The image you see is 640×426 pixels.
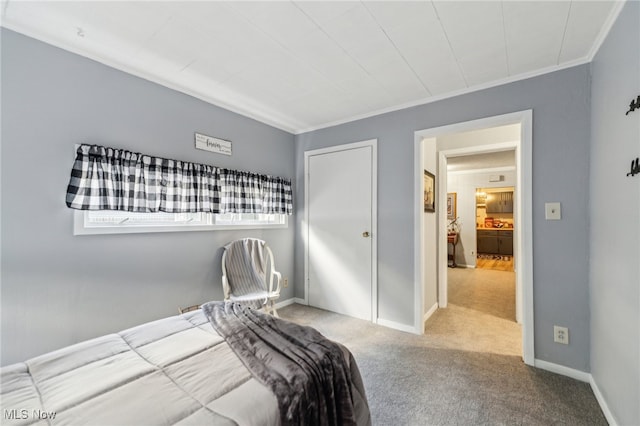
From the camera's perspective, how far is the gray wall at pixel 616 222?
142cm

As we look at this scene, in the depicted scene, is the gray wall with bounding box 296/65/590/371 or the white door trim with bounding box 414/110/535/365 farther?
the white door trim with bounding box 414/110/535/365

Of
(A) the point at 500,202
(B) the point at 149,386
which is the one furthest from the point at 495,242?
(B) the point at 149,386

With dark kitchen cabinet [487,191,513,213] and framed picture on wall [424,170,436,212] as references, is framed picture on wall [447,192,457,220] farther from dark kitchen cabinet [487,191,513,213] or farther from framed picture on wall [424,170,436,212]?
framed picture on wall [424,170,436,212]

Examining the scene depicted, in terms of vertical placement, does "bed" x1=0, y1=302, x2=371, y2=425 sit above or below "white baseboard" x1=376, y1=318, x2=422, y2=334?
above

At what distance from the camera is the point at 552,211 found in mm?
2273

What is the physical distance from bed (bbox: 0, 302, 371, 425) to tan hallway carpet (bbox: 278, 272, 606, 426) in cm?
65

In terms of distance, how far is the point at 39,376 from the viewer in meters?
1.14

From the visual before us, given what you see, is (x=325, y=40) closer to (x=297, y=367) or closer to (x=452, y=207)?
(x=297, y=367)

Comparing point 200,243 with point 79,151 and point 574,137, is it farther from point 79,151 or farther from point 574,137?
point 574,137

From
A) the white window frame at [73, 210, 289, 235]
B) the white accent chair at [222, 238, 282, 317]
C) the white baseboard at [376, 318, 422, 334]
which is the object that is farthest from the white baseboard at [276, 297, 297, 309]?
the white baseboard at [376, 318, 422, 334]

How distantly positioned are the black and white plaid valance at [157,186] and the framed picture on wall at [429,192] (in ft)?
6.29

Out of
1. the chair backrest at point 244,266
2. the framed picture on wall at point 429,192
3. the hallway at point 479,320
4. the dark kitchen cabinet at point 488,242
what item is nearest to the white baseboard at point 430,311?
the hallway at point 479,320

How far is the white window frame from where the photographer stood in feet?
Result: 7.03

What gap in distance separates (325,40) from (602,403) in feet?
10.0
